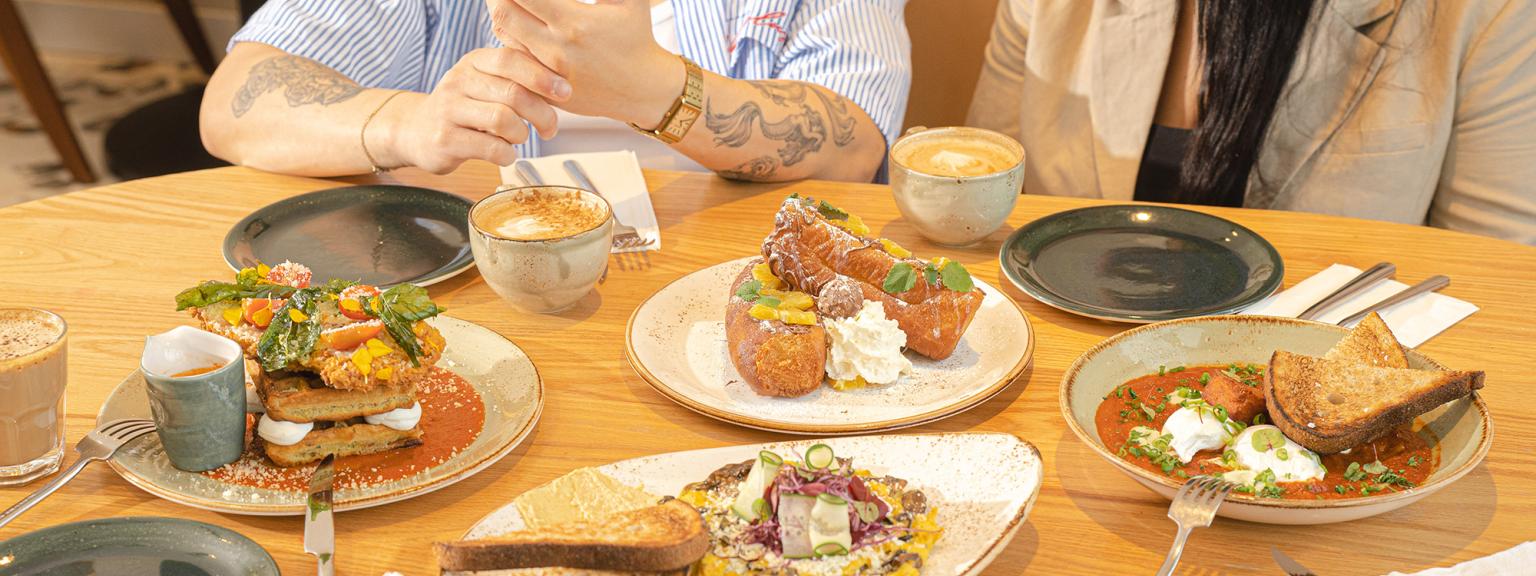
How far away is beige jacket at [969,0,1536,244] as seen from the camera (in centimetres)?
216

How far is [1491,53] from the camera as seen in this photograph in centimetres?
214

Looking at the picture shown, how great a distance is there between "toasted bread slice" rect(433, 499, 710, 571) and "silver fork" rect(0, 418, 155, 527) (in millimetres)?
457

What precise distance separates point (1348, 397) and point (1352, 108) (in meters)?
1.41

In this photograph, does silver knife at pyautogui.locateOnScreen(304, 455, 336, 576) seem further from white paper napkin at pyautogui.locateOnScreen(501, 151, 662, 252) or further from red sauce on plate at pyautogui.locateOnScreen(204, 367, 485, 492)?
white paper napkin at pyautogui.locateOnScreen(501, 151, 662, 252)

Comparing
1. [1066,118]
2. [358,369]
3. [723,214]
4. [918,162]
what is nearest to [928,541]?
[358,369]

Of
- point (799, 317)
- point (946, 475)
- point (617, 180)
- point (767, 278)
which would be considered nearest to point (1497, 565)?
point (946, 475)

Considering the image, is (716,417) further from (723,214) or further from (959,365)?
(723,214)

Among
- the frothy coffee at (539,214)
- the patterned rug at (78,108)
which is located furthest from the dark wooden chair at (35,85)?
the frothy coffee at (539,214)

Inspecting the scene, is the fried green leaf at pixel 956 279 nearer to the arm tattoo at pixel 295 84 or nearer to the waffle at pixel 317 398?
the waffle at pixel 317 398

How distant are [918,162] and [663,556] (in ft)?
3.13

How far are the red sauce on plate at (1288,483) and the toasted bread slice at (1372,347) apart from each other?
7cm

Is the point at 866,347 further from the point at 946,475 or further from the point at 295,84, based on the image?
the point at 295,84

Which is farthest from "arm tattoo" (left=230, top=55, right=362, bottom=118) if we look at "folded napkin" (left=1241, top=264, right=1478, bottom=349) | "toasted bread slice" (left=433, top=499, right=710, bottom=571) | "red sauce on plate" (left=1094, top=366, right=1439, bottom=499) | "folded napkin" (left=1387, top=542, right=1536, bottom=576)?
"folded napkin" (left=1387, top=542, right=1536, bottom=576)

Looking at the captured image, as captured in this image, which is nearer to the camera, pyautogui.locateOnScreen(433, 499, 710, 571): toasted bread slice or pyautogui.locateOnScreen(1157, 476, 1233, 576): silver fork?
pyautogui.locateOnScreen(433, 499, 710, 571): toasted bread slice
